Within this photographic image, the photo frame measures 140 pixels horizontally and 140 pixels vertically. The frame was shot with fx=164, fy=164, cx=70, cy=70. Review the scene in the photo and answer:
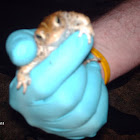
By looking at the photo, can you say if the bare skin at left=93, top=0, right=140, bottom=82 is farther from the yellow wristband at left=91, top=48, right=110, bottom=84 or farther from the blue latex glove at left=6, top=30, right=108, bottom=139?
the blue latex glove at left=6, top=30, right=108, bottom=139

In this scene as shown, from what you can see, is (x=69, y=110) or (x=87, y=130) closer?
(x=69, y=110)

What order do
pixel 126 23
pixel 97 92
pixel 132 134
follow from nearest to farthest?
1. pixel 97 92
2. pixel 126 23
3. pixel 132 134

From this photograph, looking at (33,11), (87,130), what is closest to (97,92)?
(87,130)

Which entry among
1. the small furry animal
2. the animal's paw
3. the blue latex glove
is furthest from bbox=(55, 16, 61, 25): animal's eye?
the animal's paw

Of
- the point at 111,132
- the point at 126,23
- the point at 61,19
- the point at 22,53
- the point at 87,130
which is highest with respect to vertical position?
the point at 61,19

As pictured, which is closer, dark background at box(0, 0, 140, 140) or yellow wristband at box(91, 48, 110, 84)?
yellow wristband at box(91, 48, 110, 84)

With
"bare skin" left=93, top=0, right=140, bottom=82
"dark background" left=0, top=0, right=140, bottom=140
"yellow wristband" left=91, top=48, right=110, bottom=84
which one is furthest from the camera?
"dark background" left=0, top=0, right=140, bottom=140

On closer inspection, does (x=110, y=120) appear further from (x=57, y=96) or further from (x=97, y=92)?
(x=57, y=96)
